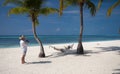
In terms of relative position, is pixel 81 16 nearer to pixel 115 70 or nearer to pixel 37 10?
pixel 37 10

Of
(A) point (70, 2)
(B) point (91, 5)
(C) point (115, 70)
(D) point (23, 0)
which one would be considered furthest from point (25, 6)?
(C) point (115, 70)

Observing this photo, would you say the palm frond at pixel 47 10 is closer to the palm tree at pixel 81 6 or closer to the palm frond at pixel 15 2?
the palm frond at pixel 15 2

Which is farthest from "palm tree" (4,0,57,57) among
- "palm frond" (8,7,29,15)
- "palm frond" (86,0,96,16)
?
"palm frond" (86,0,96,16)

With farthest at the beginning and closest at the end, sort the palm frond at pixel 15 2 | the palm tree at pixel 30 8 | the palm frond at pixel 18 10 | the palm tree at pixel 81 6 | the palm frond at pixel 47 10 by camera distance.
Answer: the palm tree at pixel 81 6 < the palm frond at pixel 47 10 < the palm frond at pixel 15 2 < the palm tree at pixel 30 8 < the palm frond at pixel 18 10

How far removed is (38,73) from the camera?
364 inches

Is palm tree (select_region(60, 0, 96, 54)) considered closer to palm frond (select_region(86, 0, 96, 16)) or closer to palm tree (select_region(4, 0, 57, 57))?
palm frond (select_region(86, 0, 96, 16))

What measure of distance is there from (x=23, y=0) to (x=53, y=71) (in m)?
6.13

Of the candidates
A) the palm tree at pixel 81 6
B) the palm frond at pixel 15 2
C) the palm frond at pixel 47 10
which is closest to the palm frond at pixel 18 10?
the palm frond at pixel 15 2

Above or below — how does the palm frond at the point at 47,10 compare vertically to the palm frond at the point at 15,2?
below

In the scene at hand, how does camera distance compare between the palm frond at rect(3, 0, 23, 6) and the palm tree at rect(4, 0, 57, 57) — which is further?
the palm frond at rect(3, 0, 23, 6)

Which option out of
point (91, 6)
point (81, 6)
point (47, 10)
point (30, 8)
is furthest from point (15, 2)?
point (91, 6)

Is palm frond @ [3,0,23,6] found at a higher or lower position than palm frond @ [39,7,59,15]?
higher

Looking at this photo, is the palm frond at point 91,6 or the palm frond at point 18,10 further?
A: the palm frond at point 91,6

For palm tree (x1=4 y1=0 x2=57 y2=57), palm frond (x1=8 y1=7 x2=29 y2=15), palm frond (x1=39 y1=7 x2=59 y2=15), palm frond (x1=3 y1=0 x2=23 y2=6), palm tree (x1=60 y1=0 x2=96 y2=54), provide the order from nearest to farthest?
palm frond (x1=8 y1=7 x2=29 y2=15), palm tree (x1=4 y1=0 x2=57 y2=57), palm frond (x1=3 y1=0 x2=23 y2=6), palm frond (x1=39 y1=7 x2=59 y2=15), palm tree (x1=60 y1=0 x2=96 y2=54)
